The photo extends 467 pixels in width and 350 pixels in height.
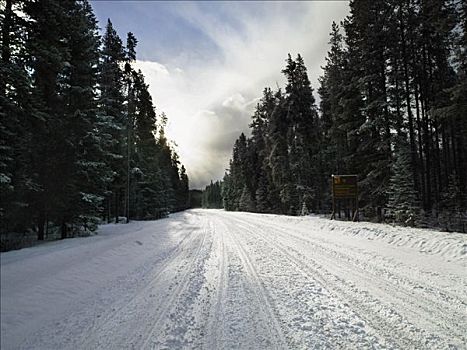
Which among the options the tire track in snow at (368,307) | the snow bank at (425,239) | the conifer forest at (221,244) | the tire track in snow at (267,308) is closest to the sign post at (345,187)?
the conifer forest at (221,244)

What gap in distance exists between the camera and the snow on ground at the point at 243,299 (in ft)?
12.7

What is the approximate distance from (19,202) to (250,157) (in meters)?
46.9

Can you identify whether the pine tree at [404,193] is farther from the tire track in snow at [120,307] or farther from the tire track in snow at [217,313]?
the tire track in snow at [120,307]

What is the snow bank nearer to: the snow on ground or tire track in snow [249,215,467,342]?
the snow on ground

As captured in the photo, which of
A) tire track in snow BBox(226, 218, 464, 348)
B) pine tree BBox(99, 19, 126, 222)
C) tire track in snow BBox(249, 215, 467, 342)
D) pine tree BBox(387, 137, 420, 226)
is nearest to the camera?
tire track in snow BBox(226, 218, 464, 348)

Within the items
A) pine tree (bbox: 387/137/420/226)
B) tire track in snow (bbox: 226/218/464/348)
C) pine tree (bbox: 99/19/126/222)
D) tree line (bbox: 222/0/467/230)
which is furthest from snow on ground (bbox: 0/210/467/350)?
pine tree (bbox: 99/19/126/222)

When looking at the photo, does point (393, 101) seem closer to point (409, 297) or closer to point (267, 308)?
point (409, 297)

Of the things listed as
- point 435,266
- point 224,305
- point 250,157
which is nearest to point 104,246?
point 224,305

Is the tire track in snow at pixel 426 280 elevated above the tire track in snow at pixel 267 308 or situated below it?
above

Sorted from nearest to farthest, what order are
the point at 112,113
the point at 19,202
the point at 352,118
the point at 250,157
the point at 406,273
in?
1. the point at 406,273
2. the point at 19,202
3. the point at 352,118
4. the point at 112,113
5. the point at 250,157

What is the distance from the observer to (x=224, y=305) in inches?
199

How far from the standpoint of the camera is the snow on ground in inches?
153

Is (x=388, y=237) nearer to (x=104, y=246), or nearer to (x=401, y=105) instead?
(x=104, y=246)

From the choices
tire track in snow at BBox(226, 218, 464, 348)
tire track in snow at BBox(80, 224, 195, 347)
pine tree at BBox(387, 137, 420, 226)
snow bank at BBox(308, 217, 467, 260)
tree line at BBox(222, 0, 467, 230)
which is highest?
tree line at BBox(222, 0, 467, 230)
